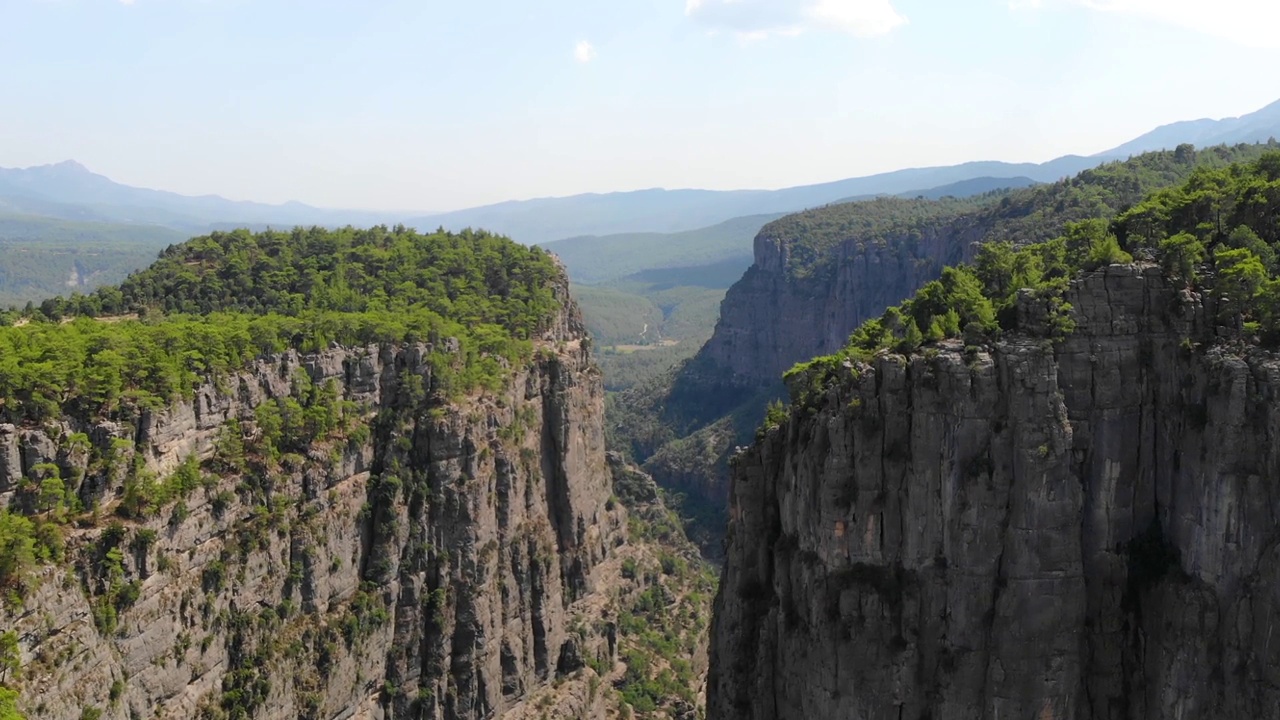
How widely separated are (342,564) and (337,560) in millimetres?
554

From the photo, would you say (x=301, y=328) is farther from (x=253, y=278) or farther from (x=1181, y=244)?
(x=1181, y=244)

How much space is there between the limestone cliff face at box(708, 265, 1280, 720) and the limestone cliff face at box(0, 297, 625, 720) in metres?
29.0

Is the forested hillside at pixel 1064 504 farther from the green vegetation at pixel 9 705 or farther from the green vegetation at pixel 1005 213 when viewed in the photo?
the green vegetation at pixel 1005 213

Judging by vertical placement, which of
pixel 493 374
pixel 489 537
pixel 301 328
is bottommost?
pixel 489 537

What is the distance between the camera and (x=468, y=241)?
94062mm

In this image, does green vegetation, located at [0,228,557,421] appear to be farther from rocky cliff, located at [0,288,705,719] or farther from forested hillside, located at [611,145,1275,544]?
forested hillside, located at [611,145,1275,544]

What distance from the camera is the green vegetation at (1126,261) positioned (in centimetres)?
3212

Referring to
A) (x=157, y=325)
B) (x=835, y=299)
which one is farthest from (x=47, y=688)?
(x=835, y=299)

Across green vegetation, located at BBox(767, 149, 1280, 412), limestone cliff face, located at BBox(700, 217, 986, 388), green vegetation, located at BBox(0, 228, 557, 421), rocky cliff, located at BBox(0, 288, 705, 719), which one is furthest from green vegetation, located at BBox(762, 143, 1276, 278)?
green vegetation, located at BBox(0, 228, 557, 421)

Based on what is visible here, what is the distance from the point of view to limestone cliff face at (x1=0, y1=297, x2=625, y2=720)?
42.7 m

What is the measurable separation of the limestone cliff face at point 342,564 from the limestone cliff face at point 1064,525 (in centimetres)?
2901

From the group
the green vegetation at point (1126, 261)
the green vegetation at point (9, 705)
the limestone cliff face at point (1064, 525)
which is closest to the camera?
the limestone cliff face at point (1064, 525)

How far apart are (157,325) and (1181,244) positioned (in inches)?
2027

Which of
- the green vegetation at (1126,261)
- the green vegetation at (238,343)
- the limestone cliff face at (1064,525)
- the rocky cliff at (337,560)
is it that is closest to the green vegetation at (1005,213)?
the green vegetation at (1126,261)
